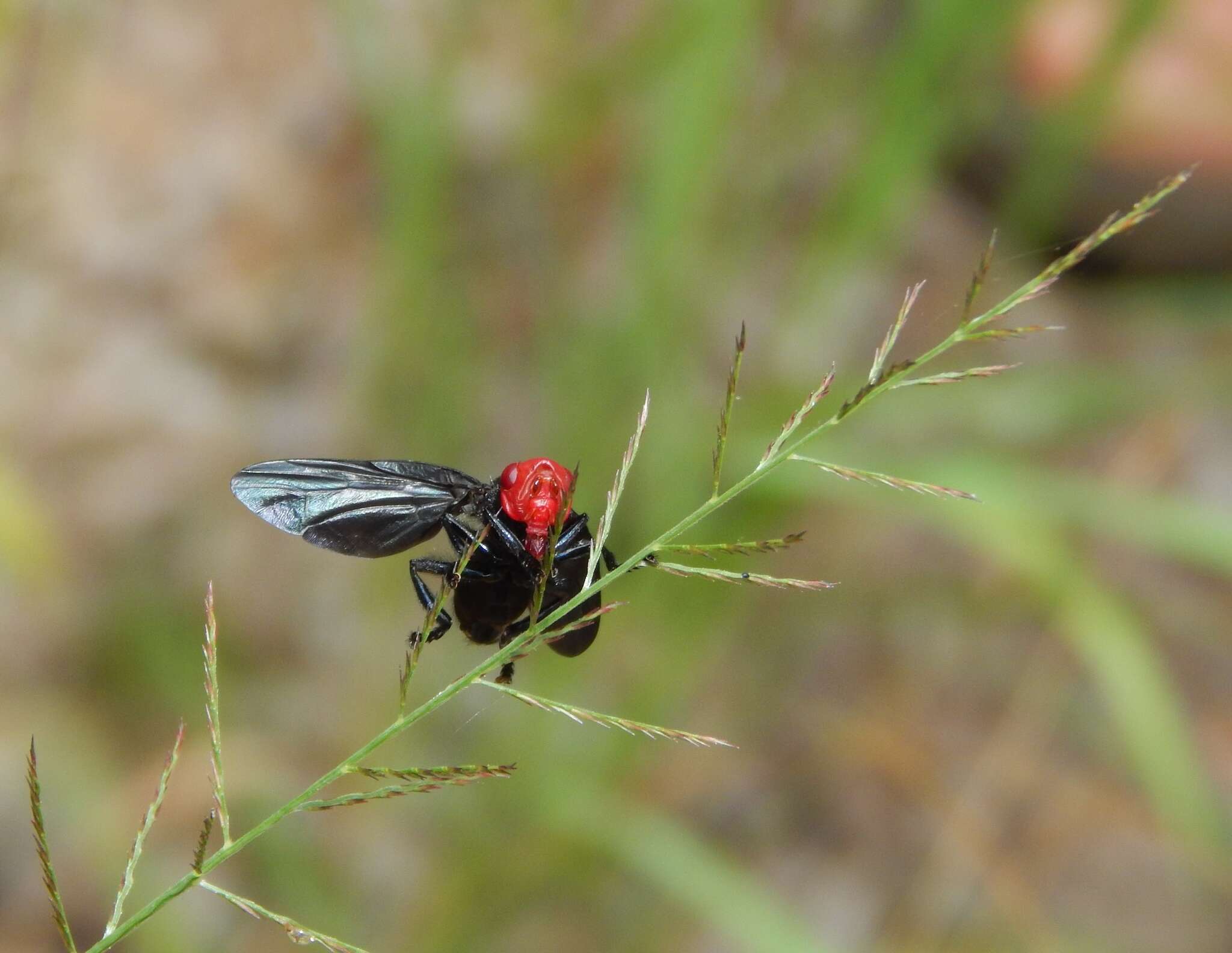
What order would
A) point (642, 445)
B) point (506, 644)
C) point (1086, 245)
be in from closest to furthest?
point (1086, 245), point (506, 644), point (642, 445)

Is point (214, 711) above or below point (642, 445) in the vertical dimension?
above

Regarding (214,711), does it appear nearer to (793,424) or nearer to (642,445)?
(793,424)

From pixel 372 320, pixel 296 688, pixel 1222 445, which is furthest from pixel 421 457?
pixel 1222 445

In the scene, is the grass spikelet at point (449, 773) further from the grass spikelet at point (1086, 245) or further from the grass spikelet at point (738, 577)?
the grass spikelet at point (1086, 245)

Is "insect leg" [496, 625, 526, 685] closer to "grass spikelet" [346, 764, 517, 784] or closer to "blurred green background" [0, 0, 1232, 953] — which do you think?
"grass spikelet" [346, 764, 517, 784]

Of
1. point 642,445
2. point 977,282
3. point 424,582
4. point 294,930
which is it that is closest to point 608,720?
point 294,930

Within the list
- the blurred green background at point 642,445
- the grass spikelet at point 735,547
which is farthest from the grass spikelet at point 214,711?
the blurred green background at point 642,445

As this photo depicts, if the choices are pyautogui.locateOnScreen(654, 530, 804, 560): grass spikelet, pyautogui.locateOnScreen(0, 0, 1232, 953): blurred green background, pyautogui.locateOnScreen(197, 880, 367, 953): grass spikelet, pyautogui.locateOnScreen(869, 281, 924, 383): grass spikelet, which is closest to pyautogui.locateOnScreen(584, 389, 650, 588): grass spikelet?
pyautogui.locateOnScreen(654, 530, 804, 560): grass spikelet
